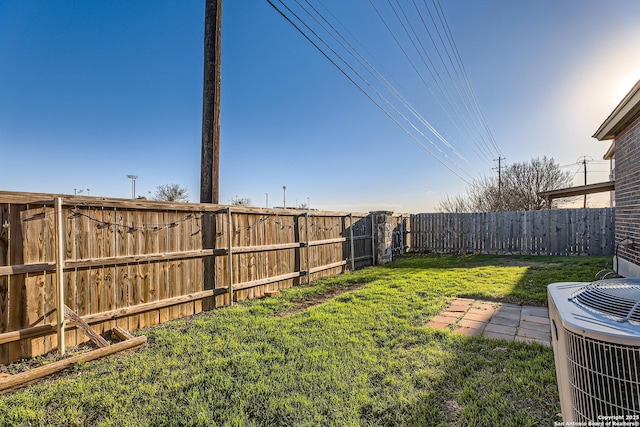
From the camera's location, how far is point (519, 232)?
383 inches

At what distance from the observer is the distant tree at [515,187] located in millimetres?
16297

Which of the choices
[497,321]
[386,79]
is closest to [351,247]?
[497,321]

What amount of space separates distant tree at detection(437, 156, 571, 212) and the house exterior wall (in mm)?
11917

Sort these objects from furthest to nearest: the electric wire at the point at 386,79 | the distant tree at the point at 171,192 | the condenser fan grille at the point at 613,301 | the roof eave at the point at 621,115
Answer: the distant tree at the point at 171,192
the electric wire at the point at 386,79
the roof eave at the point at 621,115
the condenser fan grille at the point at 613,301

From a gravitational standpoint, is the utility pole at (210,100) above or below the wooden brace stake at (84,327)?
above

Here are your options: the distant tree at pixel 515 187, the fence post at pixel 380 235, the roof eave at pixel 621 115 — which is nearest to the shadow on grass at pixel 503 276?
the fence post at pixel 380 235

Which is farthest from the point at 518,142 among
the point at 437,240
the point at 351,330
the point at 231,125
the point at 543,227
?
the point at 351,330

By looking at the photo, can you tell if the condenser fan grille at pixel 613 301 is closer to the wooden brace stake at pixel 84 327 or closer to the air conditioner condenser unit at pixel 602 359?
the air conditioner condenser unit at pixel 602 359

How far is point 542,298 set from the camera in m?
4.12

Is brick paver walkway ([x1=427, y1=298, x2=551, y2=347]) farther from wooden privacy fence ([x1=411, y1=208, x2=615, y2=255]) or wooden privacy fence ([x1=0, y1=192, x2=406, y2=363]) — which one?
wooden privacy fence ([x1=411, y1=208, x2=615, y2=255])

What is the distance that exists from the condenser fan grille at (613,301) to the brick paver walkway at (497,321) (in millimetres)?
1734

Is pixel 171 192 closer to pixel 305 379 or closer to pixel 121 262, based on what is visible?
pixel 121 262

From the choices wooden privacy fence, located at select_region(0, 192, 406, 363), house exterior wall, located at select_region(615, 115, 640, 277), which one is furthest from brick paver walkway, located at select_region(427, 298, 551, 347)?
wooden privacy fence, located at select_region(0, 192, 406, 363)

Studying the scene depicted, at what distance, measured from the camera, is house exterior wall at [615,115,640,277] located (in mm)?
4402
